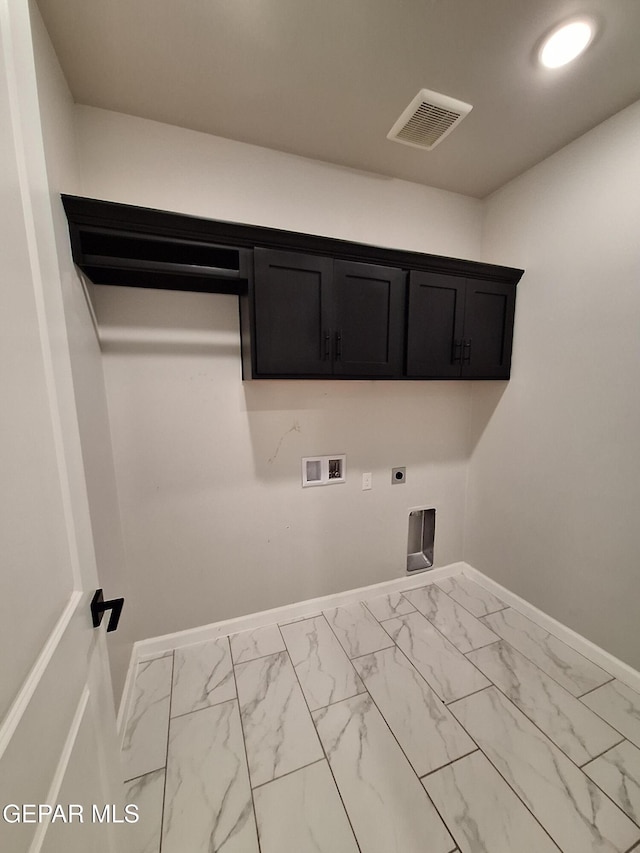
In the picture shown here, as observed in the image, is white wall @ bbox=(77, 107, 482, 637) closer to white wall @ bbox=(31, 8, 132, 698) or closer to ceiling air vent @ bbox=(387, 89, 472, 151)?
white wall @ bbox=(31, 8, 132, 698)

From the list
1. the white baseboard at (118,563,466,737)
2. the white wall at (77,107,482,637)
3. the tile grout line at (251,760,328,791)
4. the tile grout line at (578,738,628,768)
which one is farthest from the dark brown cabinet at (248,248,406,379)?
the tile grout line at (578,738,628,768)

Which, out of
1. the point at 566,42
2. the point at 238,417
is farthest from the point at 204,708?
the point at 566,42

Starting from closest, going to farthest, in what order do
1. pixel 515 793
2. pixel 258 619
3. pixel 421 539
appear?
pixel 515 793 < pixel 258 619 < pixel 421 539

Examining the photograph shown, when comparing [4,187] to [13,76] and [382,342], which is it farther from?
[382,342]

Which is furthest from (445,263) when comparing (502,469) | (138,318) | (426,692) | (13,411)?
(426,692)

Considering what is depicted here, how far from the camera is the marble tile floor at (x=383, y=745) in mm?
1110

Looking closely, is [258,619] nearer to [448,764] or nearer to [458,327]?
[448,764]

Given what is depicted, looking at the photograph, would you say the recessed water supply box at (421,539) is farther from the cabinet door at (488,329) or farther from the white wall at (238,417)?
the cabinet door at (488,329)

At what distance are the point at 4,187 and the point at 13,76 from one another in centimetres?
25

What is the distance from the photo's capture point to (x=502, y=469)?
226 cm

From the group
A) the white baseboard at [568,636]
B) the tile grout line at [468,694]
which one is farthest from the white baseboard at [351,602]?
the tile grout line at [468,694]

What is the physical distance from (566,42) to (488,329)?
120 cm

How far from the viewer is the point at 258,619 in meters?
2.04

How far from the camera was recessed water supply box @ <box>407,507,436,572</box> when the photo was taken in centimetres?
248
